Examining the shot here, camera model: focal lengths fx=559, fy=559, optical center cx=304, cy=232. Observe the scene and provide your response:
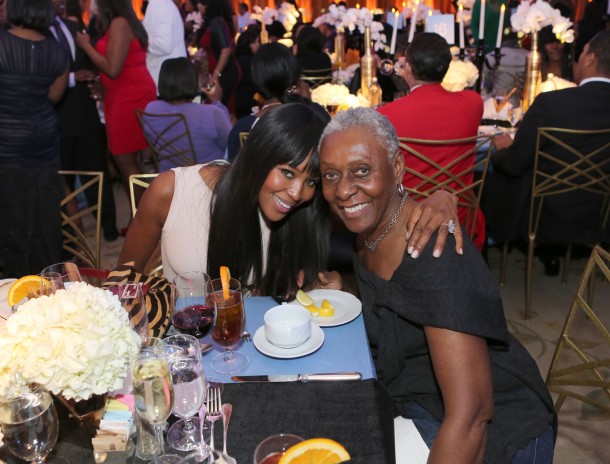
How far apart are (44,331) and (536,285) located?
11.6 feet

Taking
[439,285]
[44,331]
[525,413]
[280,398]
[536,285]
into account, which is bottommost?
[536,285]

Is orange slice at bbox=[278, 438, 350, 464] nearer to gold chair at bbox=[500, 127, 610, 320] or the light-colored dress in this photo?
the light-colored dress

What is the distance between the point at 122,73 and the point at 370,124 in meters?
3.57

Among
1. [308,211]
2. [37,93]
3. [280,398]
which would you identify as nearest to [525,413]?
[280,398]

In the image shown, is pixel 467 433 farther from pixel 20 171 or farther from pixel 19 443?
pixel 20 171

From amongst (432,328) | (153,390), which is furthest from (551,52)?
(153,390)

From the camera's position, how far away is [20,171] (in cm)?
278

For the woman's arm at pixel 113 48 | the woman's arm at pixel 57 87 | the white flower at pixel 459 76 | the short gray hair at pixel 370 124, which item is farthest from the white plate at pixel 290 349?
the woman's arm at pixel 113 48

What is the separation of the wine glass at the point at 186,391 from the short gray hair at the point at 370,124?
0.70 m

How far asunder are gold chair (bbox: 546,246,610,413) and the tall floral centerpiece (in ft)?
5.02

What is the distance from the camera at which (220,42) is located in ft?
21.8

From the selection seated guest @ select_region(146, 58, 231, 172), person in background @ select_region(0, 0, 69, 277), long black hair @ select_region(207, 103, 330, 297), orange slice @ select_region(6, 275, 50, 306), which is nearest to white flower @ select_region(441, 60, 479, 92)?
seated guest @ select_region(146, 58, 231, 172)

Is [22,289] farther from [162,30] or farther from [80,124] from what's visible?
[162,30]

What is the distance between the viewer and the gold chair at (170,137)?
4.00 meters
